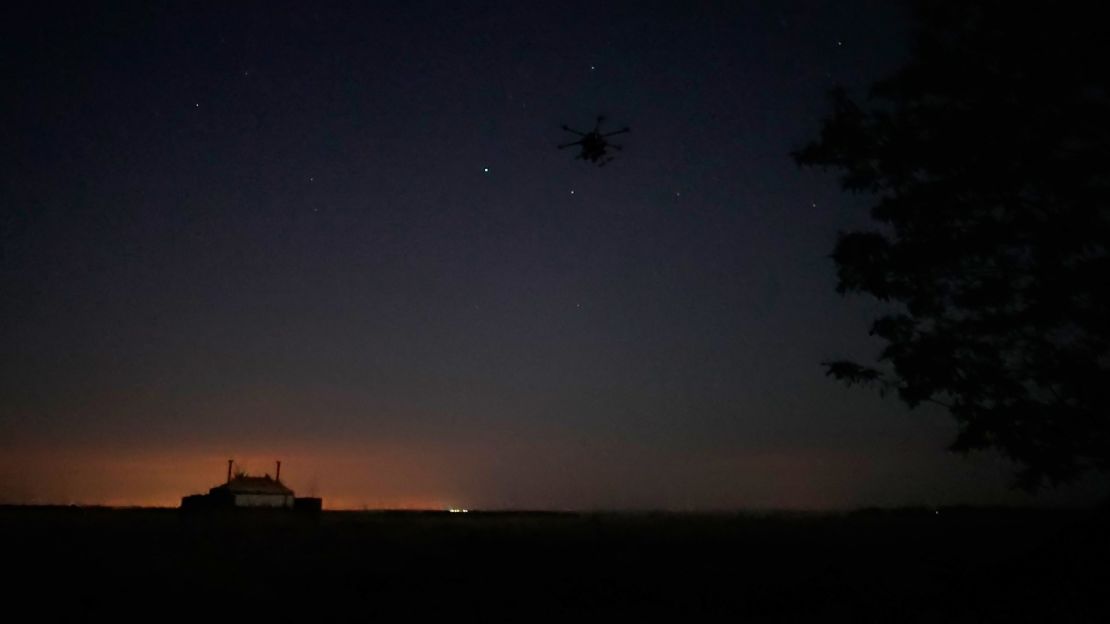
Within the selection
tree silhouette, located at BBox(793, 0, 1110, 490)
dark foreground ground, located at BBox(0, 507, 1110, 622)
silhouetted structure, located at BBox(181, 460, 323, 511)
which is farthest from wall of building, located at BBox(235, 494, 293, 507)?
tree silhouette, located at BBox(793, 0, 1110, 490)

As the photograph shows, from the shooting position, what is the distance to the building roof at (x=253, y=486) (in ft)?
215

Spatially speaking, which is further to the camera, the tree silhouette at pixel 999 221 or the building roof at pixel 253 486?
the building roof at pixel 253 486

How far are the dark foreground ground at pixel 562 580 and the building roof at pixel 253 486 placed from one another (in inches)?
1150

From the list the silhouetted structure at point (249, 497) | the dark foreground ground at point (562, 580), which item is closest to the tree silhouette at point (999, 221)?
the dark foreground ground at point (562, 580)

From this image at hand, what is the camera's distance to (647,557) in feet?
99.9

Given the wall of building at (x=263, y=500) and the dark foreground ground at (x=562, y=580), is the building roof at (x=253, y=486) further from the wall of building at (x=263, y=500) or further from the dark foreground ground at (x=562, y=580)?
the dark foreground ground at (x=562, y=580)

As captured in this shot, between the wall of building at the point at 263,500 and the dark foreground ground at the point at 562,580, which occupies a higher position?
the wall of building at the point at 263,500

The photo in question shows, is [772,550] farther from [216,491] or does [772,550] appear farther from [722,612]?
[216,491]

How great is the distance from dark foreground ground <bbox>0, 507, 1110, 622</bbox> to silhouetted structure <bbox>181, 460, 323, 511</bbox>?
27.8 metres

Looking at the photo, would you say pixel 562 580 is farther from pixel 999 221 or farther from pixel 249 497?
pixel 249 497

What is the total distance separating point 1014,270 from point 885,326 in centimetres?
205

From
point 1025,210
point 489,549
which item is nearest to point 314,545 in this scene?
point 489,549

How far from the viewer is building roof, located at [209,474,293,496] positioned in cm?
6562

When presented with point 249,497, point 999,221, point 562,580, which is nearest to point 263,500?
point 249,497
